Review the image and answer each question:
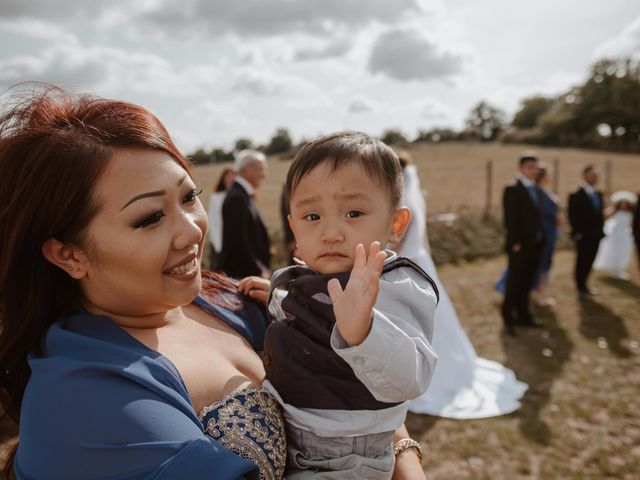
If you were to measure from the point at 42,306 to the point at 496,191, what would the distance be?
66.5 ft

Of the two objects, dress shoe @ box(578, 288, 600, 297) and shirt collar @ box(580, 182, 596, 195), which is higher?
shirt collar @ box(580, 182, 596, 195)

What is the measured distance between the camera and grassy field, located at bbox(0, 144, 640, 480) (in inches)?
156

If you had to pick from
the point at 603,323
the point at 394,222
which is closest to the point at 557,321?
the point at 603,323

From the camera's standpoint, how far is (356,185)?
4.92ft

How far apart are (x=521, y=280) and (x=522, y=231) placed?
74 centimetres

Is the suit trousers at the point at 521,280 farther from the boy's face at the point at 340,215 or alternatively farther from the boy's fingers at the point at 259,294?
the boy's face at the point at 340,215

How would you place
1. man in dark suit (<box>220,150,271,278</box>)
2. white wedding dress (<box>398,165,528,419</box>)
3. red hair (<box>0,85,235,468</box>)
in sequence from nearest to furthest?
red hair (<box>0,85,235,468</box>) → white wedding dress (<box>398,165,528,419</box>) → man in dark suit (<box>220,150,271,278</box>)

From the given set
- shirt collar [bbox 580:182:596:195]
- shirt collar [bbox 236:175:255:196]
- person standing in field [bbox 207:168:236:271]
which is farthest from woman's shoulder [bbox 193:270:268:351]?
shirt collar [bbox 580:182:596:195]

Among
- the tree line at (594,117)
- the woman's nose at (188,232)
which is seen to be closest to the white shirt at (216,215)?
the woman's nose at (188,232)

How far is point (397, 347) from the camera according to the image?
47.6 inches

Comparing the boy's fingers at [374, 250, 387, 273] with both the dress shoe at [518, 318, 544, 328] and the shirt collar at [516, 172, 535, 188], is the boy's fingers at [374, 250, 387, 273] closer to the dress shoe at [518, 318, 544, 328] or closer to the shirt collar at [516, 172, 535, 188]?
the shirt collar at [516, 172, 535, 188]

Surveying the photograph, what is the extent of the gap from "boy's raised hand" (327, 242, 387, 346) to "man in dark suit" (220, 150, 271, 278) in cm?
406

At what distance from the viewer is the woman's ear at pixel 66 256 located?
133 centimetres

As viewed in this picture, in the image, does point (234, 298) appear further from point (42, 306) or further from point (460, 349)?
point (460, 349)
